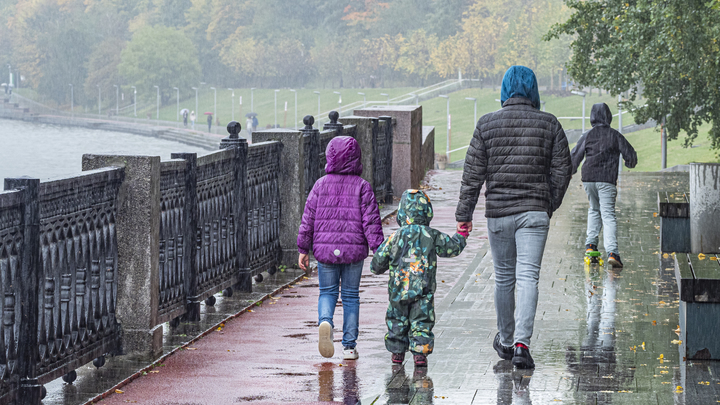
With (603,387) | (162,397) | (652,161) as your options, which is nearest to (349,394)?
(162,397)

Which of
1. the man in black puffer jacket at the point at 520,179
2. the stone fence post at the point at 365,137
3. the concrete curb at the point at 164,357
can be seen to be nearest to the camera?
the concrete curb at the point at 164,357

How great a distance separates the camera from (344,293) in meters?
6.78

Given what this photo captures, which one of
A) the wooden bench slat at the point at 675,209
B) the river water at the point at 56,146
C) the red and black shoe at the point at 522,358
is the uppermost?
the wooden bench slat at the point at 675,209

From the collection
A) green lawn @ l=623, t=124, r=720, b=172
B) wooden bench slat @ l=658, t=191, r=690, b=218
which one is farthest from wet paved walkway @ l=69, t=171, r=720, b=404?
green lawn @ l=623, t=124, r=720, b=172

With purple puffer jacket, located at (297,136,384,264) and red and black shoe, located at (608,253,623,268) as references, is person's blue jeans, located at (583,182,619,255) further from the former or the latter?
purple puffer jacket, located at (297,136,384,264)

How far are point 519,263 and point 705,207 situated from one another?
156 inches

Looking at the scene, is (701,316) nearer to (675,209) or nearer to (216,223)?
(216,223)

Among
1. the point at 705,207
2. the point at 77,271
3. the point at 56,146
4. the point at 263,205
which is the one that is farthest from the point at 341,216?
the point at 56,146

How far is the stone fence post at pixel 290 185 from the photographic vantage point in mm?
10375

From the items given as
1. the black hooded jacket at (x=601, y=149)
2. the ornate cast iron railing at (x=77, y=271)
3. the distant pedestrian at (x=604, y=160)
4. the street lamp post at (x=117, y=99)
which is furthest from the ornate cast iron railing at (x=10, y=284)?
the street lamp post at (x=117, y=99)

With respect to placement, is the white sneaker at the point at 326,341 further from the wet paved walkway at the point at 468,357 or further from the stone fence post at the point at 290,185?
the stone fence post at the point at 290,185

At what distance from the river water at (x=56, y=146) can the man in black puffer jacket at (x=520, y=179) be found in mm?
73550

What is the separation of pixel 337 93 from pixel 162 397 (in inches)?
4610

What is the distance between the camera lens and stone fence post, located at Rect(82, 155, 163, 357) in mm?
6641
